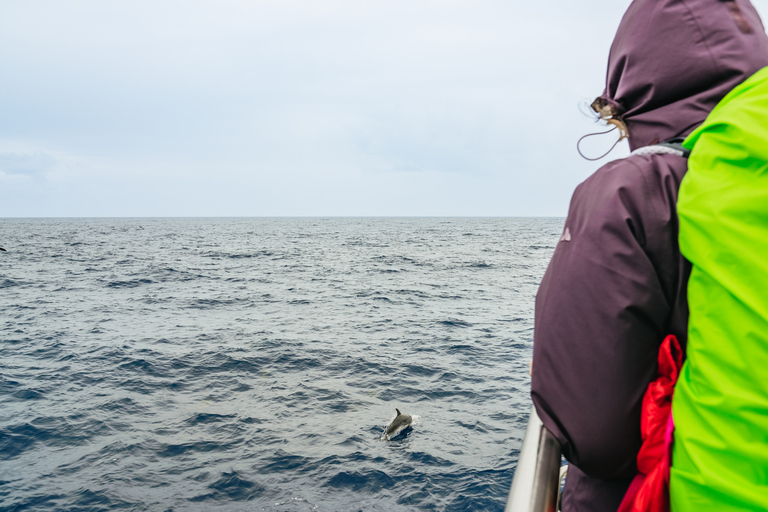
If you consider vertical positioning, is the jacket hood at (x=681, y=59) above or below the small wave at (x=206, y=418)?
above

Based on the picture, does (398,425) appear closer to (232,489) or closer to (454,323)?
(232,489)

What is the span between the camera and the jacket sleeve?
3.47ft

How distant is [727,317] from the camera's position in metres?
0.84

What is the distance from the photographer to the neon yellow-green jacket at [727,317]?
79cm

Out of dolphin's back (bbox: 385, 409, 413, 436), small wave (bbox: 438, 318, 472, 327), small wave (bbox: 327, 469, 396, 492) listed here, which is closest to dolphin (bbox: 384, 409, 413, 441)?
dolphin's back (bbox: 385, 409, 413, 436)

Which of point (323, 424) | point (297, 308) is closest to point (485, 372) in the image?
point (323, 424)

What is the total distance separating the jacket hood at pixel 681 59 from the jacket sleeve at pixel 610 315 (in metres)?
0.30

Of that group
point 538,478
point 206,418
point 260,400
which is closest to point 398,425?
point 260,400

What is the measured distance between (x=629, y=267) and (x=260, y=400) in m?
10.1

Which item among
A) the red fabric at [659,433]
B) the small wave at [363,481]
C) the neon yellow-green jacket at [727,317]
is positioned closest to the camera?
the neon yellow-green jacket at [727,317]

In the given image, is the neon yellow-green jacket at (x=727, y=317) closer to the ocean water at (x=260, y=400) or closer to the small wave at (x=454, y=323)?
the ocean water at (x=260, y=400)

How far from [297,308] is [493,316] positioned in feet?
27.0

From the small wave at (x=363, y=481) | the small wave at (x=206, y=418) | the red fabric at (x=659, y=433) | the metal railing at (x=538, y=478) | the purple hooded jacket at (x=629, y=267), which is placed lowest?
the small wave at (x=363, y=481)

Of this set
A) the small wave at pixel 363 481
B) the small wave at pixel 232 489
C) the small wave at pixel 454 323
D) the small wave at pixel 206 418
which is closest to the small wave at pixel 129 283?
the small wave at pixel 454 323
